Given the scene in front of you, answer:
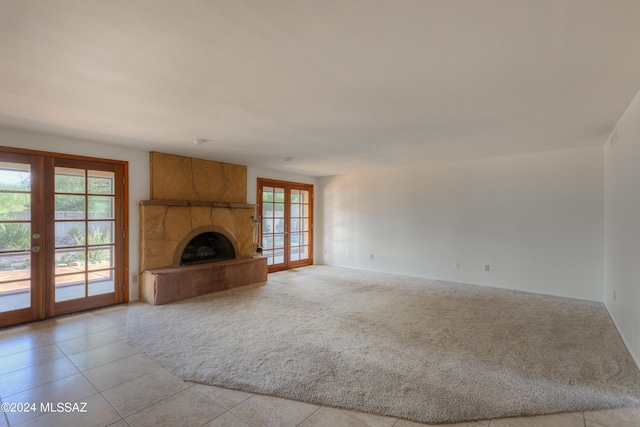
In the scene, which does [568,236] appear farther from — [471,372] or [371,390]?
[371,390]

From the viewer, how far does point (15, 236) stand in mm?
3547

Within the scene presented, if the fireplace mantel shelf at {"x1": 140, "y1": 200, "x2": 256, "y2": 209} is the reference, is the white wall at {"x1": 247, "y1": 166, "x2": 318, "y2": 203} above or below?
above

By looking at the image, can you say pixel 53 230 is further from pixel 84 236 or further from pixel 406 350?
pixel 406 350

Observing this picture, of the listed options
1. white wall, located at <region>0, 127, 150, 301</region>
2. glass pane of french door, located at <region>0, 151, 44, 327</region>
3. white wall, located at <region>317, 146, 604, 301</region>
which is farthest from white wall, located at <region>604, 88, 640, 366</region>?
glass pane of french door, located at <region>0, 151, 44, 327</region>

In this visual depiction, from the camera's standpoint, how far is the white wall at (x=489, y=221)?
177 inches

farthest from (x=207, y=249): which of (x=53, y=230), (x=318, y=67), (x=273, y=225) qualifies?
(x=318, y=67)

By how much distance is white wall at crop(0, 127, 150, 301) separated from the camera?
12.0 ft

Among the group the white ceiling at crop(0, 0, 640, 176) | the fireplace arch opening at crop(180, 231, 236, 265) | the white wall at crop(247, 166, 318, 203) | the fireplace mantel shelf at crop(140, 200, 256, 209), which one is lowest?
the fireplace arch opening at crop(180, 231, 236, 265)

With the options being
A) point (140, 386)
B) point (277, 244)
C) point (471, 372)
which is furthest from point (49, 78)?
point (277, 244)

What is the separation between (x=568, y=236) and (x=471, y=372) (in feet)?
11.3

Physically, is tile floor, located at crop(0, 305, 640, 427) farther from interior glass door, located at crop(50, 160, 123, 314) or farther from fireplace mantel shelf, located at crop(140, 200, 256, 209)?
fireplace mantel shelf, located at crop(140, 200, 256, 209)

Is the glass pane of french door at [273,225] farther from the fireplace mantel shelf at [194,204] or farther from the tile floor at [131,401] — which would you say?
the tile floor at [131,401]

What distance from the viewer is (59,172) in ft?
→ 12.7

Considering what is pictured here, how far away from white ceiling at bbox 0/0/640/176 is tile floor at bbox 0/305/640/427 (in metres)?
2.33
